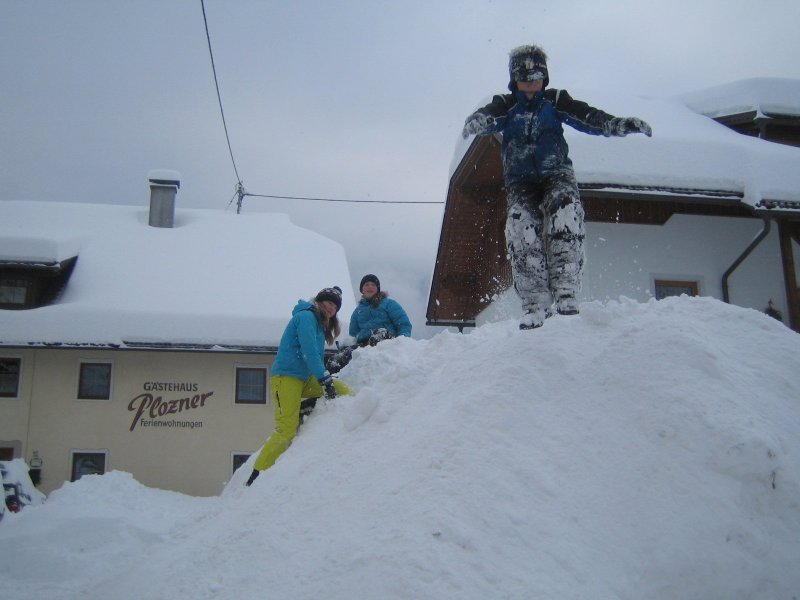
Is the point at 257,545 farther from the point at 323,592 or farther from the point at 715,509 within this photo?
the point at 715,509

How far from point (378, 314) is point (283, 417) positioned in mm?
2307

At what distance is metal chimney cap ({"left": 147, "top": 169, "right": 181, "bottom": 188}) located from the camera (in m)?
19.7

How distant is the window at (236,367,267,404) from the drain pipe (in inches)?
408

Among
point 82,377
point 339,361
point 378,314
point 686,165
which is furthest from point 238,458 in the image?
point 686,165

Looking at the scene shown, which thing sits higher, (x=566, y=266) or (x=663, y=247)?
(x=663, y=247)

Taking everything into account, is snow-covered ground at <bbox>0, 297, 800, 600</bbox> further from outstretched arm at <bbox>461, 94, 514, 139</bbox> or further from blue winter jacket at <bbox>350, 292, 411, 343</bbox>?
blue winter jacket at <bbox>350, 292, 411, 343</bbox>

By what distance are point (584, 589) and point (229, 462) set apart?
525 inches

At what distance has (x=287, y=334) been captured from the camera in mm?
5449

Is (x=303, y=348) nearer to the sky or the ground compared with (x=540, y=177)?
nearer to the ground

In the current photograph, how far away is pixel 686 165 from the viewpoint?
351 inches

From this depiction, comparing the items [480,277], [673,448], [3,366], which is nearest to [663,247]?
[480,277]

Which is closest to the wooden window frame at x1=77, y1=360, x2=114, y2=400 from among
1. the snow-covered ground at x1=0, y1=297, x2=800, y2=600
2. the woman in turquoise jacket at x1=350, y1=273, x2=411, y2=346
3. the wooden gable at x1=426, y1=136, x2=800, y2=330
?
the wooden gable at x1=426, y1=136, x2=800, y2=330

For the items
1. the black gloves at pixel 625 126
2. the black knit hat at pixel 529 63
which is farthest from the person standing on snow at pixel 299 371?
the black gloves at pixel 625 126

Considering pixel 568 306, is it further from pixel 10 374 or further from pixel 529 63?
pixel 10 374
